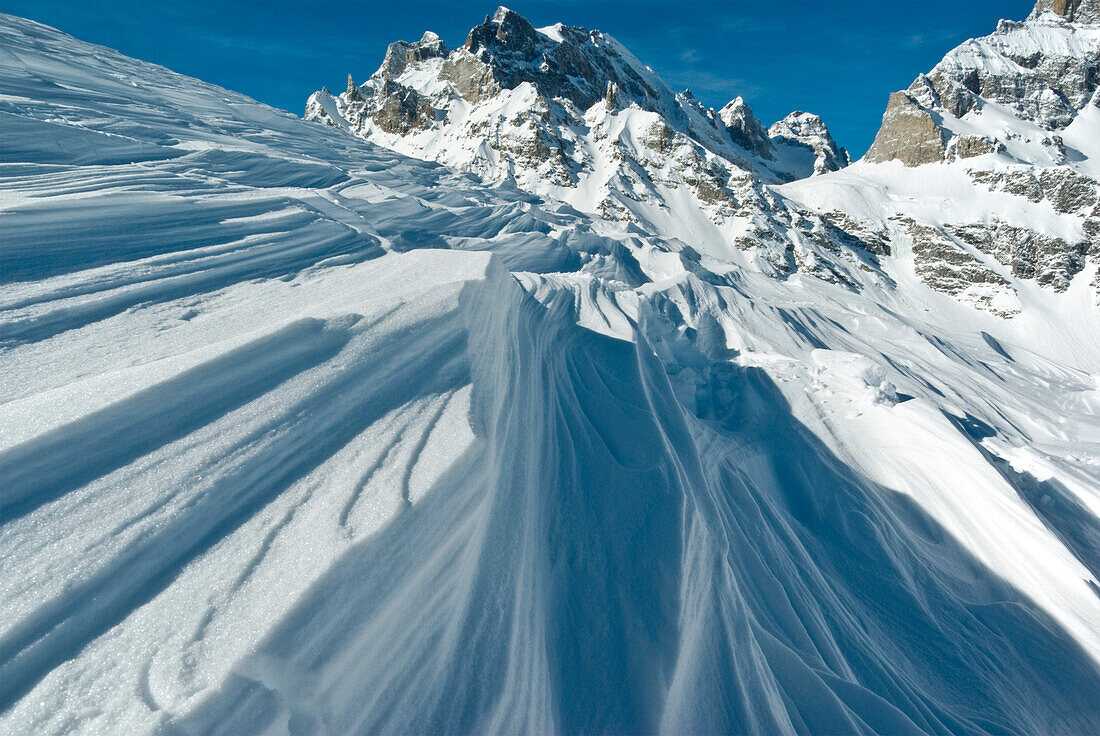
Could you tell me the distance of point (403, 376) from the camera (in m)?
3.79

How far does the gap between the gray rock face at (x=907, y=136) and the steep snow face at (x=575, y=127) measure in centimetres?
1830

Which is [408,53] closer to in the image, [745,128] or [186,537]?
[745,128]

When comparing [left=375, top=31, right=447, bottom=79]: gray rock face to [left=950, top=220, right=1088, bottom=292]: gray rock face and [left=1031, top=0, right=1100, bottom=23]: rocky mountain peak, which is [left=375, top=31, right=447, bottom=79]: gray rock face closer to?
[left=950, top=220, right=1088, bottom=292]: gray rock face

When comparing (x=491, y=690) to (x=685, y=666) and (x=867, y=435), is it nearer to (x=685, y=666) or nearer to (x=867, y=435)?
(x=685, y=666)

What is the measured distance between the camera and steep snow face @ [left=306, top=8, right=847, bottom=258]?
5112 centimetres

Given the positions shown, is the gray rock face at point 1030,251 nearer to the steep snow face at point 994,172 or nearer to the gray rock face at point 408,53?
the steep snow face at point 994,172

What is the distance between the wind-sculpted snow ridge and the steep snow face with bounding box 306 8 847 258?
36652mm

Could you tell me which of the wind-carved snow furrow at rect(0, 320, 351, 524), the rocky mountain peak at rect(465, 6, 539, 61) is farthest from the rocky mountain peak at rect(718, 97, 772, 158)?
the wind-carved snow furrow at rect(0, 320, 351, 524)

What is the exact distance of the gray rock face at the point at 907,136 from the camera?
6059 cm

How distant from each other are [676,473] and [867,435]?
4.38 metres

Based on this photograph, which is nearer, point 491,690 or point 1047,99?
point 491,690

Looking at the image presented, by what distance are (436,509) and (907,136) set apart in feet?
282

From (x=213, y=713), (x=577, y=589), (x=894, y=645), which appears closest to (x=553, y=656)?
(x=577, y=589)

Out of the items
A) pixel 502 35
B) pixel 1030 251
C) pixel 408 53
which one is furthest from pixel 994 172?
pixel 408 53
